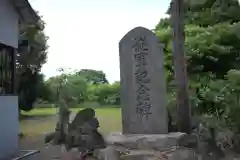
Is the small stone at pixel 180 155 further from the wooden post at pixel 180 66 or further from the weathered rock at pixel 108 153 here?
the wooden post at pixel 180 66

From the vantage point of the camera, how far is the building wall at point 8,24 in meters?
10.3

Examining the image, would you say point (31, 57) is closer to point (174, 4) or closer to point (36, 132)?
point (36, 132)

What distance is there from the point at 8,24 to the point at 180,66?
18.3 ft

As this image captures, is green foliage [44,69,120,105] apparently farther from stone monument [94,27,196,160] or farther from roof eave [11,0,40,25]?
stone monument [94,27,196,160]

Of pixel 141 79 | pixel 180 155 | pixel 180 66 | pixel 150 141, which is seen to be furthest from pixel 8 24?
pixel 180 155

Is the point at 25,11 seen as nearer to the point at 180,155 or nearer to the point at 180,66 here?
the point at 180,66

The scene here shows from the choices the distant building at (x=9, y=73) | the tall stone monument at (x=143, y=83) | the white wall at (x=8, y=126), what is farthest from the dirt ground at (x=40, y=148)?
the tall stone monument at (x=143, y=83)

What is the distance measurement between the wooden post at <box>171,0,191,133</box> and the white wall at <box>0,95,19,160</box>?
A: 4.82 m

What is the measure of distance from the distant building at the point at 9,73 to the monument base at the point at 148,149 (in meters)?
4.38

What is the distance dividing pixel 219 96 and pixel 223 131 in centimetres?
172

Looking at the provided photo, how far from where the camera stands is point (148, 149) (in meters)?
6.64

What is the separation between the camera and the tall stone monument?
715 cm

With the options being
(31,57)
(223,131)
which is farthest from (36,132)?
(223,131)

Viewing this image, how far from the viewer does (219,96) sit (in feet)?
34.6
